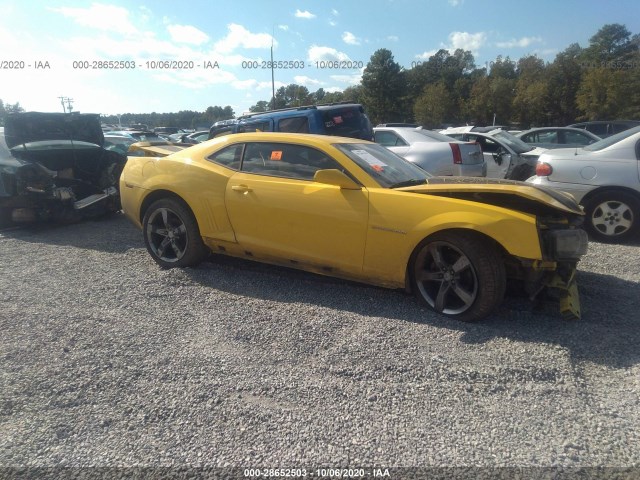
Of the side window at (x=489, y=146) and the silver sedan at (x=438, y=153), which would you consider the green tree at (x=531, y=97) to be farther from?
the silver sedan at (x=438, y=153)

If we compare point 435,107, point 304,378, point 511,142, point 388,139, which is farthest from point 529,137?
point 435,107

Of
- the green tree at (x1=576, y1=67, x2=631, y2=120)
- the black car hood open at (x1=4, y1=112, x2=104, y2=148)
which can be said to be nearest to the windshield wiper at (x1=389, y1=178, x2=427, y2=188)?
the black car hood open at (x1=4, y1=112, x2=104, y2=148)

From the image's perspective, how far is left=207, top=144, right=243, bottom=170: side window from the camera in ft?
14.8

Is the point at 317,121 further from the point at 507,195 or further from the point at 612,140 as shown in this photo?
the point at 507,195

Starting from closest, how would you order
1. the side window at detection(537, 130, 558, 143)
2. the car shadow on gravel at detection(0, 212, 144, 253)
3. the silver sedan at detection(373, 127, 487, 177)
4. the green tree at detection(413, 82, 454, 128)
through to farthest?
the car shadow on gravel at detection(0, 212, 144, 253), the silver sedan at detection(373, 127, 487, 177), the side window at detection(537, 130, 558, 143), the green tree at detection(413, 82, 454, 128)

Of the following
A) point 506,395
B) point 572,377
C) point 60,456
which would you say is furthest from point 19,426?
point 572,377

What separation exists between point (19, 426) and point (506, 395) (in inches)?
103

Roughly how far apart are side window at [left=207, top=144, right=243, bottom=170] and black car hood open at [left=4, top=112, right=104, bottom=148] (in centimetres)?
422

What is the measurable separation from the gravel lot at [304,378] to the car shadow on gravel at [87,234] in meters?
1.67

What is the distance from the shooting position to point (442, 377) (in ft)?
9.05

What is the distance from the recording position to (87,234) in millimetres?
6621

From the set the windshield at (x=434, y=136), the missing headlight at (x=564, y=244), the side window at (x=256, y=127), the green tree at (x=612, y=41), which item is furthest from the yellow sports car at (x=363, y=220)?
the green tree at (x=612, y=41)

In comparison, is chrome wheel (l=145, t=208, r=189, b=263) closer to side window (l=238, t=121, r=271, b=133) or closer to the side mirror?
the side mirror

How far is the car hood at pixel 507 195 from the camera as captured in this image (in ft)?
11.5
